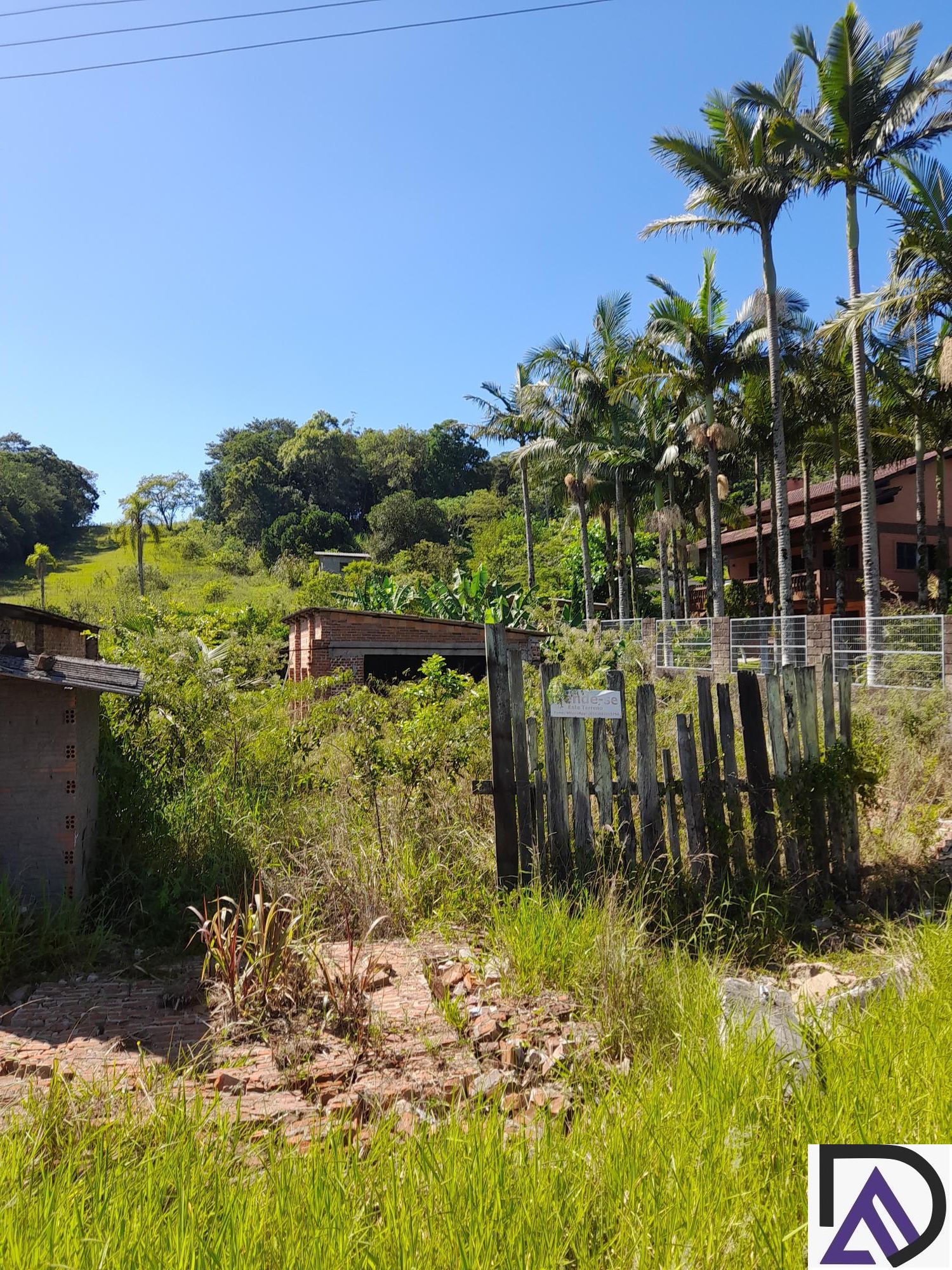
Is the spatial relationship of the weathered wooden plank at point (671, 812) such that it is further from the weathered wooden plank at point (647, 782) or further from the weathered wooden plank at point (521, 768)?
the weathered wooden plank at point (521, 768)

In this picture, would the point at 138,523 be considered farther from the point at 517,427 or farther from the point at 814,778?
the point at 814,778

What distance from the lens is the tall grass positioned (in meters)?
2.14

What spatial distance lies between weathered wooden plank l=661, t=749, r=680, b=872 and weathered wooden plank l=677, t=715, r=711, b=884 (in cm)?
7

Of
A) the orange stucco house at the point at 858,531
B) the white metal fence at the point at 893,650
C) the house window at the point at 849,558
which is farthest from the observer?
the house window at the point at 849,558

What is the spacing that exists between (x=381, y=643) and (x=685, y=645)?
31.8 feet

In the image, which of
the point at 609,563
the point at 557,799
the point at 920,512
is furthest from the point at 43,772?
the point at 609,563

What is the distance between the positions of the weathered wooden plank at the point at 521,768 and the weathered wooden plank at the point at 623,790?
1.94ft

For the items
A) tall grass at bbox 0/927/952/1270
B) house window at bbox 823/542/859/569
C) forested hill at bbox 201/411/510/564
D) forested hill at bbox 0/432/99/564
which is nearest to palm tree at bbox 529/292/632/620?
house window at bbox 823/542/859/569

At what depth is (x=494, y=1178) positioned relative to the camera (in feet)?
7.69

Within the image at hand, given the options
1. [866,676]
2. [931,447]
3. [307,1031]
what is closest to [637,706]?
[307,1031]

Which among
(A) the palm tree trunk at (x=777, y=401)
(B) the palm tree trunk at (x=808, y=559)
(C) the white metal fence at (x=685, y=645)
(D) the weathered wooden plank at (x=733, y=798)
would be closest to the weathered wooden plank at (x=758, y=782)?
(D) the weathered wooden plank at (x=733, y=798)

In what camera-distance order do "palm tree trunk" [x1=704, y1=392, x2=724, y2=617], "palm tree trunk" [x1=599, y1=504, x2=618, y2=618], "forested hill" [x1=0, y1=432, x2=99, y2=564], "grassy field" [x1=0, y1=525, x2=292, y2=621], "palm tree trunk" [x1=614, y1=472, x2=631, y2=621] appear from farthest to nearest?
"forested hill" [x1=0, y1=432, x2=99, y2=564] → "grassy field" [x1=0, y1=525, x2=292, y2=621] → "palm tree trunk" [x1=599, y1=504, x2=618, y2=618] → "palm tree trunk" [x1=614, y1=472, x2=631, y2=621] → "palm tree trunk" [x1=704, y1=392, x2=724, y2=617]

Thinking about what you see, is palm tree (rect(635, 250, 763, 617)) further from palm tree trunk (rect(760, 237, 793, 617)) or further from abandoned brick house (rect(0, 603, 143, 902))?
abandoned brick house (rect(0, 603, 143, 902))

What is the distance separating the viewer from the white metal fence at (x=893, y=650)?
44.5 ft
